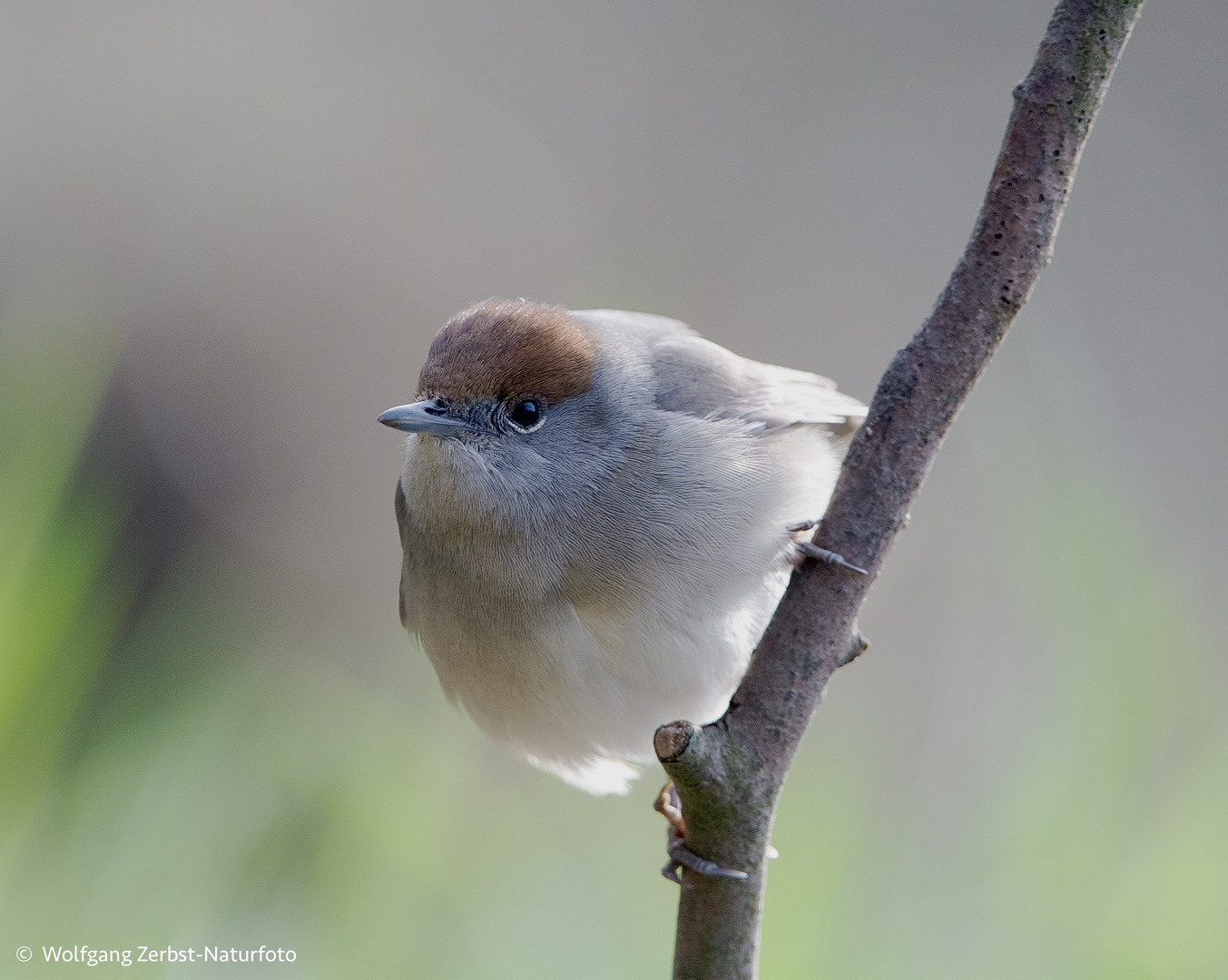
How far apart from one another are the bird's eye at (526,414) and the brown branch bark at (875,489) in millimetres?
655

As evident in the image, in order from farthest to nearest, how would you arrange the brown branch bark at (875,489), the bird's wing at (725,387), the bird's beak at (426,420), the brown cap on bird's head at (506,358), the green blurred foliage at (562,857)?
1. the green blurred foliage at (562,857)
2. the bird's wing at (725,387)
3. the brown cap on bird's head at (506,358)
4. the bird's beak at (426,420)
5. the brown branch bark at (875,489)

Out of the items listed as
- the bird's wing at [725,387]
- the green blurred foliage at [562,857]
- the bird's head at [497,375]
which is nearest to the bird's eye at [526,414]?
the bird's head at [497,375]

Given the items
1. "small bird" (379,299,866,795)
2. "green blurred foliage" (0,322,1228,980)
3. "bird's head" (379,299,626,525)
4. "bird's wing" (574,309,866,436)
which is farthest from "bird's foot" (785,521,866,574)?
"green blurred foliage" (0,322,1228,980)

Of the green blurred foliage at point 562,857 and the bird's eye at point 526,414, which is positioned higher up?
the bird's eye at point 526,414

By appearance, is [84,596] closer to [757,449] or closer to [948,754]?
[757,449]

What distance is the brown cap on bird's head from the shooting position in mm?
2033

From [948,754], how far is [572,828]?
117 cm

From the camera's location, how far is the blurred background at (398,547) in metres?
2.53

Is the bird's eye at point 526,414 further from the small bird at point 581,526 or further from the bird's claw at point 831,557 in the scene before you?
the bird's claw at point 831,557

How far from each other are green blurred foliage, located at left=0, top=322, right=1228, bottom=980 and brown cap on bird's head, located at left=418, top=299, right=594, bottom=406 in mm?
1146

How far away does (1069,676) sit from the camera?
2.57 metres

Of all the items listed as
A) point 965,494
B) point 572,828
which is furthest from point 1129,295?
point 572,828

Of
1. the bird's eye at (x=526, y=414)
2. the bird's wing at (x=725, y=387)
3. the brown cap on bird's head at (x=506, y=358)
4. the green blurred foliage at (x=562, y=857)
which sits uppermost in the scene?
the bird's wing at (x=725, y=387)

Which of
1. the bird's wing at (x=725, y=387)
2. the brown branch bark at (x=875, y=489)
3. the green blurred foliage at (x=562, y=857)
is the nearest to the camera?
the brown branch bark at (x=875, y=489)
